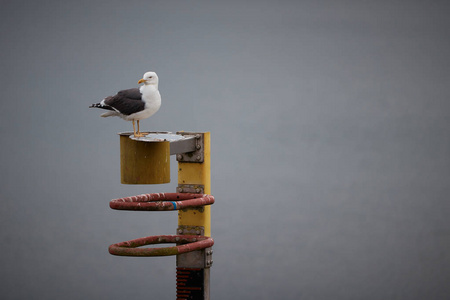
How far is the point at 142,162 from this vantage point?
16.5 feet

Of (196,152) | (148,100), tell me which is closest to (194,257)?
(196,152)

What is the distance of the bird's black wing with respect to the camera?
499cm

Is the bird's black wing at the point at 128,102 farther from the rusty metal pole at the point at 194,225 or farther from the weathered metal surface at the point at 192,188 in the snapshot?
the weathered metal surface at the point at 192,188

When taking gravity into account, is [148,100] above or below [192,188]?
above

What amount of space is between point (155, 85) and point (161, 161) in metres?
0.48

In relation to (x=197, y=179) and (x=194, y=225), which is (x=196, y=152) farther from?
(x=194, y=225)

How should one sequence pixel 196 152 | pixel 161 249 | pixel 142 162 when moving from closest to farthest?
pixel 161 249, pixel 142 162, pixel 196 152

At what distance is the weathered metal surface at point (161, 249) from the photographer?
16.1 feet

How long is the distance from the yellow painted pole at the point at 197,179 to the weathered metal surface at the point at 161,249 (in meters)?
0.36

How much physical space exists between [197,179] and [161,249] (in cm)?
131

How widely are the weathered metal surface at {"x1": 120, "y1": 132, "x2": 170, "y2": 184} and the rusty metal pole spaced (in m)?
1.07

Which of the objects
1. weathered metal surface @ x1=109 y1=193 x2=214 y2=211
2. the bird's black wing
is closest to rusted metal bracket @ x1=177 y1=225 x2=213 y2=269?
weathered metal surface @ x1=109 y1=193 x2=214 y2=211

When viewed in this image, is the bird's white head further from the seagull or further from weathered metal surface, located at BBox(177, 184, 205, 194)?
weathered metal surface, located at BBox(177, 184, 205, 194)

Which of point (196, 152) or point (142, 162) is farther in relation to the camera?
point (196, 152)
